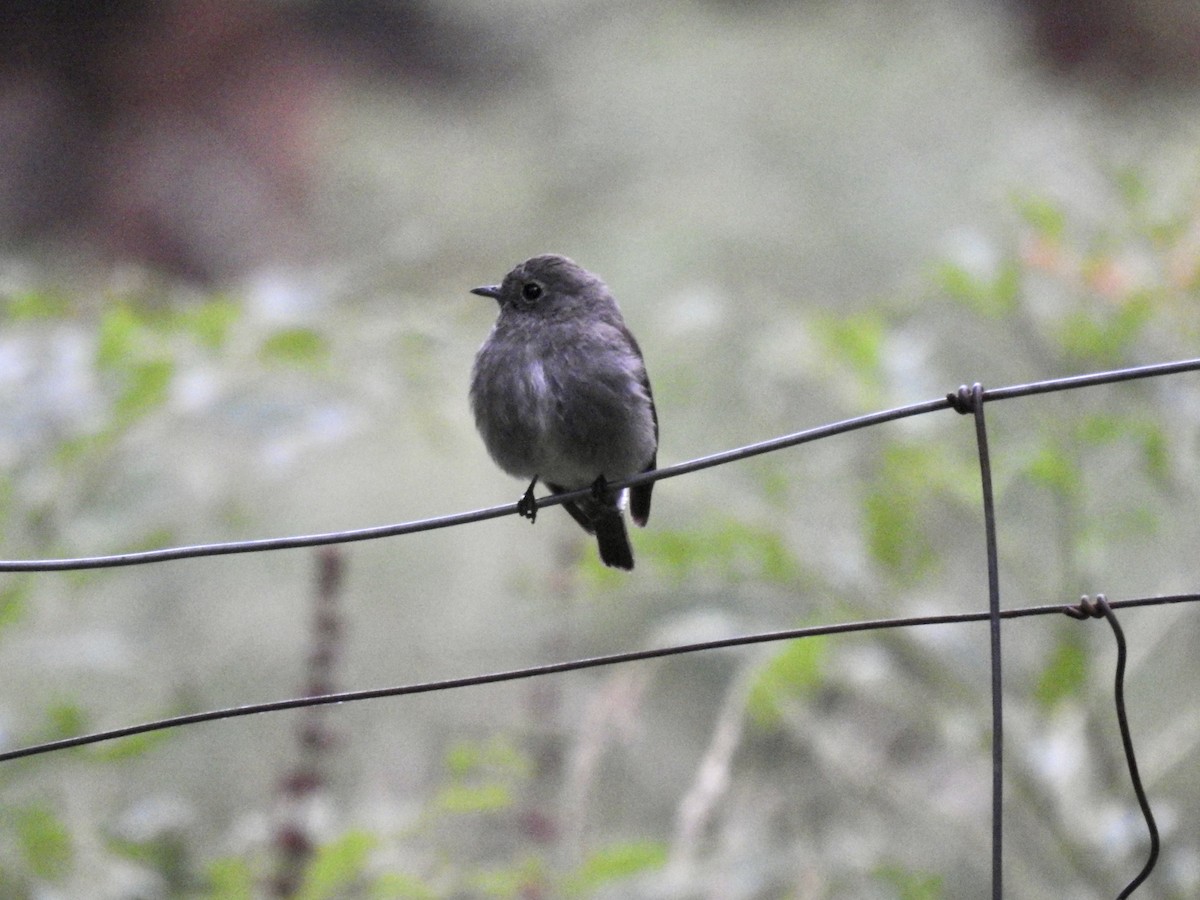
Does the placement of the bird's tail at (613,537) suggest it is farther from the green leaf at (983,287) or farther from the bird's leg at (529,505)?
the green leaf at (983,287)

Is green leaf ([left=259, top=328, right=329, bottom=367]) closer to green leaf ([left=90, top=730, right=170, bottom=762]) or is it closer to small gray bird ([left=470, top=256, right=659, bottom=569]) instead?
small gray bird ([left=470, top=256, right=659, bottom=569])

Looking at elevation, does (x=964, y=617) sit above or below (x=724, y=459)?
below

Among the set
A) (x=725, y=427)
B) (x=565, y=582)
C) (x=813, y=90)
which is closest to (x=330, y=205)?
(x=813, y=90)

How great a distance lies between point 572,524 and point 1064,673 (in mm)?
1557

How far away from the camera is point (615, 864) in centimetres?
247

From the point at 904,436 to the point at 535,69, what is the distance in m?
6.02

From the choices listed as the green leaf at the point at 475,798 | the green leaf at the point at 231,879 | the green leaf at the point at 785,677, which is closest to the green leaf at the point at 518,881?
the green leaf at the point at 475,798

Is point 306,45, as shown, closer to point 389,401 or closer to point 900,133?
point 900,133

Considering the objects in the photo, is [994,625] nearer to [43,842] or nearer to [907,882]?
[907,882]

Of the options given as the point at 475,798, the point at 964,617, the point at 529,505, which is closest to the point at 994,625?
the point at 964,617

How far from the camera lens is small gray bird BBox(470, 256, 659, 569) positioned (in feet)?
8.80

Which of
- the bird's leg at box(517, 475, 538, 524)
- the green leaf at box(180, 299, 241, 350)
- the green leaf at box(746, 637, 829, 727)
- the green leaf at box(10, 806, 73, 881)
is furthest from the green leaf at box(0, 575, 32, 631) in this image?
the green leaf at box(746, 637, 829, 727)

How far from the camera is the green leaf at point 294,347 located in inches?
107

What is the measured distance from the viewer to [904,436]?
317 cm
